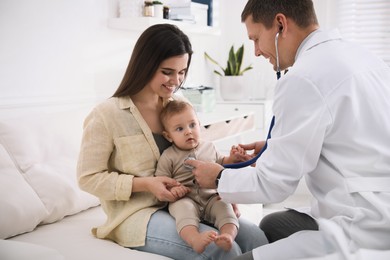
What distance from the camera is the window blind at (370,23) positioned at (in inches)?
150

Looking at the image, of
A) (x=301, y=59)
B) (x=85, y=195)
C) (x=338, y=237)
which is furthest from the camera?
(x=85, y=195)

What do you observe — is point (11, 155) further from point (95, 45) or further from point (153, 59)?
point (95, 45)

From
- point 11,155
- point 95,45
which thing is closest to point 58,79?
point 95,45

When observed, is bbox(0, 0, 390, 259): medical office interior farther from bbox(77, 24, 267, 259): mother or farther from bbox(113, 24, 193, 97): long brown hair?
bbox(113, 24, 193, 97): long brown hair

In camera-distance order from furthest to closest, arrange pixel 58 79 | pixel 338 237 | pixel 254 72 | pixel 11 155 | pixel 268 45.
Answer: pixel 254 72, pixel 58 79, pixel 11 155, pixel 268 45, pixel 338 237

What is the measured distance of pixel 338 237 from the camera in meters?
1.12

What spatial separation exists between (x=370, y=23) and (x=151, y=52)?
285 centimetres

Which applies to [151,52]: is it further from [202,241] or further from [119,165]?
[202,241]

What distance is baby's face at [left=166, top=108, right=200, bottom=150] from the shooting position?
1.62 metres

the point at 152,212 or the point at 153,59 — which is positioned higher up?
the point at 153,59

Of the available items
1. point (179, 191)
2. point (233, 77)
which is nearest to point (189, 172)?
point (179, 191)

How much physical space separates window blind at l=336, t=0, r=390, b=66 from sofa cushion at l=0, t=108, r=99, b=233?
2.83 meters

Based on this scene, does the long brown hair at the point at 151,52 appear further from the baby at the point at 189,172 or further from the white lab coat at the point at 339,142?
the white lab coat at the point at 339,142

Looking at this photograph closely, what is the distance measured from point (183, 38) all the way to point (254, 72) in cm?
284
